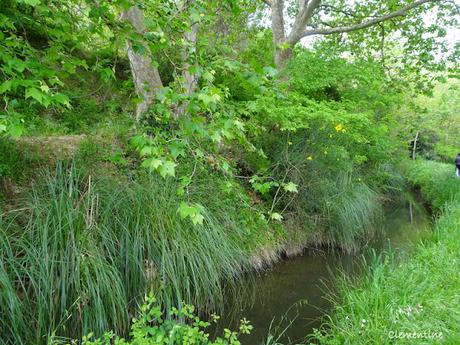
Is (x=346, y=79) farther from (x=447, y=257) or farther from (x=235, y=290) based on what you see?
(x=235, y=290)

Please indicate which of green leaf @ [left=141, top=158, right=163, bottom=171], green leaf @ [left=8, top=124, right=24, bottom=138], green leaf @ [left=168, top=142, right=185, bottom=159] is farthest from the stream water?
green leaf @ [left=8, top=124, right=24, bottom=138]

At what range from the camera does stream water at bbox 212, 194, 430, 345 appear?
3744 mm

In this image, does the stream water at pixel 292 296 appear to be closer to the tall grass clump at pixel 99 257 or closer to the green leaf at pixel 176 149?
the tall grass clump at pixel 99 257

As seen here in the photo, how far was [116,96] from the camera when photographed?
25.5 feet

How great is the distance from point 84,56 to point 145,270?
6.85 m

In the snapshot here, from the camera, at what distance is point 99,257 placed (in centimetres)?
296

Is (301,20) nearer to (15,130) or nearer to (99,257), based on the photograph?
(99,257)

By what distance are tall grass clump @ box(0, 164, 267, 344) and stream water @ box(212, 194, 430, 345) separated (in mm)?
349

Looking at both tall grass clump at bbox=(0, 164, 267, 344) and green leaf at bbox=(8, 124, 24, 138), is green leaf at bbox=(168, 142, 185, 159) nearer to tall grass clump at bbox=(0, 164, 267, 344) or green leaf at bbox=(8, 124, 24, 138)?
green leaf at bbox=(8, 124, 24, 138)

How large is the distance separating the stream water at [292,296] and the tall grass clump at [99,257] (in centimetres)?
35

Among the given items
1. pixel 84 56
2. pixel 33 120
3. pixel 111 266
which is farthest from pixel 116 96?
pixel 111 266

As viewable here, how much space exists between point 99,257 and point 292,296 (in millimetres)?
2725

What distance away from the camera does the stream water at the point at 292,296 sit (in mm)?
3744

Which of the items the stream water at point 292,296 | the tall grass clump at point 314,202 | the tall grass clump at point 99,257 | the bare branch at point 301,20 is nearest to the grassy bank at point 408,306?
the stream water at point 292,296
